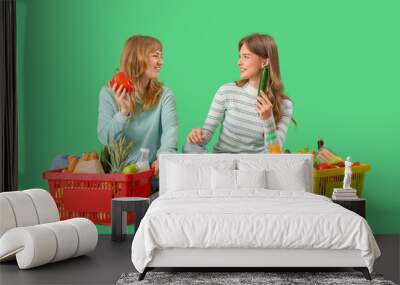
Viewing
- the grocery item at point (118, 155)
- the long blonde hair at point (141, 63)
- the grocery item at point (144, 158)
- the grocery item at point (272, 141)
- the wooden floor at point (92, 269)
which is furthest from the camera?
the long blonde hair at point (141, 63)

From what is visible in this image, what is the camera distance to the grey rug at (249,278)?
527 centimetres

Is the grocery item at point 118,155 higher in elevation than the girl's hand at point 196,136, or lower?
lower

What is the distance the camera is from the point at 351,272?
5.73m

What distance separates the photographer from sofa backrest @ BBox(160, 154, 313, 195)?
22.7ft

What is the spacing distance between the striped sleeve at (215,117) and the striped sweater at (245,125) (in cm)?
3

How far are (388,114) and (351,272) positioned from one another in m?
2.89

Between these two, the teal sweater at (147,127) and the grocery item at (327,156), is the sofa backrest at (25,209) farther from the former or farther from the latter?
the grocery item at (327,156)

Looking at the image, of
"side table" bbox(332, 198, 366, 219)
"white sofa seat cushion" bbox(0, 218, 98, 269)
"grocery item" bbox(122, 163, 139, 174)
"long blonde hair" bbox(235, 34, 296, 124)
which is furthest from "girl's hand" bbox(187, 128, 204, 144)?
"white sofa seat cushion" bbox(0, 218, 98, 269)

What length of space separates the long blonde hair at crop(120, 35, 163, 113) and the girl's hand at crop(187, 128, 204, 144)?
0.51 metres

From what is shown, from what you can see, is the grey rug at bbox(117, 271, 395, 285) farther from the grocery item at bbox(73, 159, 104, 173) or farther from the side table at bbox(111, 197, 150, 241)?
the grocery item at bbox(73, 159, 104, 173)

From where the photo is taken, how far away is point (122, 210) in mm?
6926

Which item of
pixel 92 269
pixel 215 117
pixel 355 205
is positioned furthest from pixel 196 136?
pixel 92 269

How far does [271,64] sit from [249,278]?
3.13m

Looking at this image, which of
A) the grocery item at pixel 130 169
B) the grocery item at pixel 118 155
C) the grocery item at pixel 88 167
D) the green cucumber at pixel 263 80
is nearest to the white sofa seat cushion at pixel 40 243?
the grocery item at pixel 88 167
